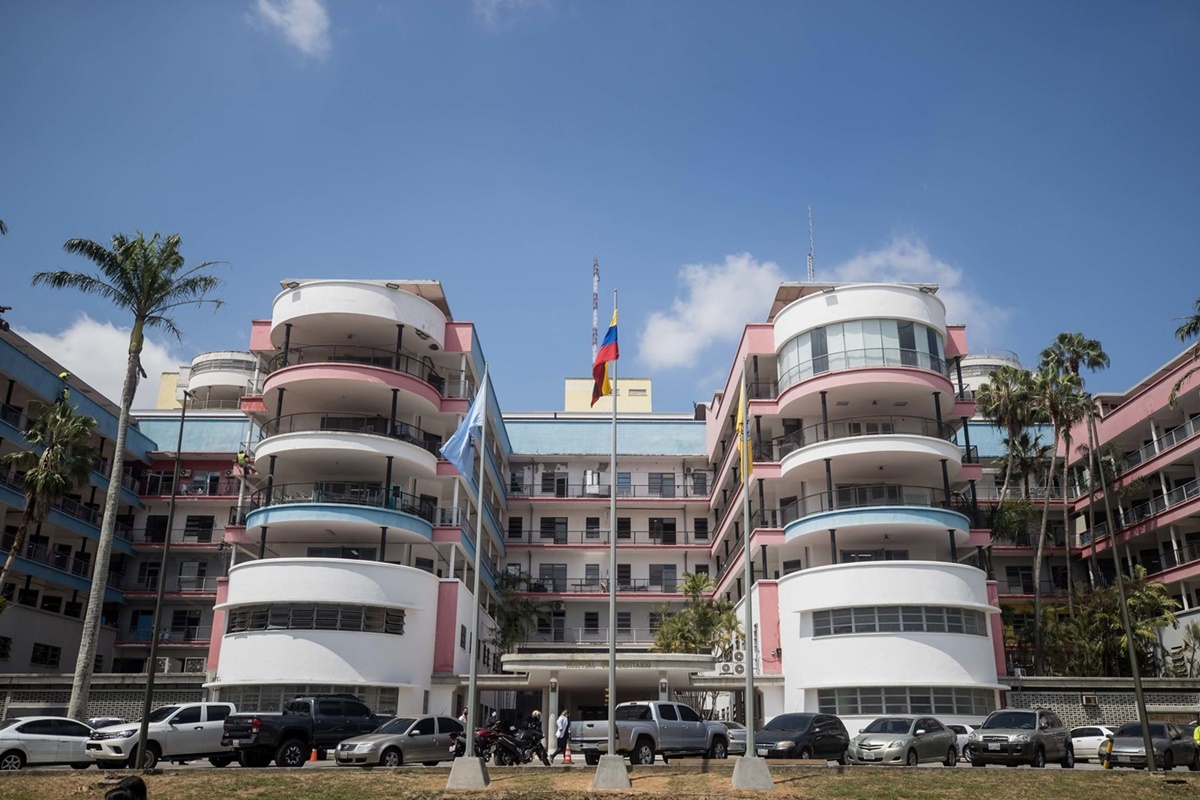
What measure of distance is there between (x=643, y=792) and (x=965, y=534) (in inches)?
1123

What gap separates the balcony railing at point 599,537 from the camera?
70812mm

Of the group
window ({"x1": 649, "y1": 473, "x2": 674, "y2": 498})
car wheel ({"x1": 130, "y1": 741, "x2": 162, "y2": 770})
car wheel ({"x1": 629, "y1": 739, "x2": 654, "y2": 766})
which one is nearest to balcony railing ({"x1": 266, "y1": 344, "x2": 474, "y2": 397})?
car wheel ({"x1": 130, "y1": 741, "x2": 162, "y2": 770})

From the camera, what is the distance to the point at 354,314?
156 ft

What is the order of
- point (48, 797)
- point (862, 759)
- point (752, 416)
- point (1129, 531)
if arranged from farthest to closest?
point (1129, 531), point (752, 416), point (862, 759), point (48, 797)

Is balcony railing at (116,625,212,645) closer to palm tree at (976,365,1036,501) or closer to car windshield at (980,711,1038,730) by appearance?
car windshield at (980,711,1038,730)

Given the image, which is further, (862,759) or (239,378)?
(239,378)

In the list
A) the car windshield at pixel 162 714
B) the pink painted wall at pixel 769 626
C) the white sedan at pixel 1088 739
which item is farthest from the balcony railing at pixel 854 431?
the car windshield at pixel 162 714

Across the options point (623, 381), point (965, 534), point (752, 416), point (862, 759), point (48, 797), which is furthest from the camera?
point (623, 381)

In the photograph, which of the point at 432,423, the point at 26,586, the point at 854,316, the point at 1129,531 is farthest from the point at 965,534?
the point at 26,586

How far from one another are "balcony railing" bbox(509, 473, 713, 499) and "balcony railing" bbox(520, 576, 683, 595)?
18.7 feet

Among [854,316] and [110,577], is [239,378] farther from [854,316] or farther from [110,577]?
[854,316]

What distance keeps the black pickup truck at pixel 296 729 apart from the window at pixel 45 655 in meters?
27.4

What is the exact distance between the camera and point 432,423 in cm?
5350

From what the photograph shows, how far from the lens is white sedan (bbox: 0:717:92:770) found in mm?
28156
